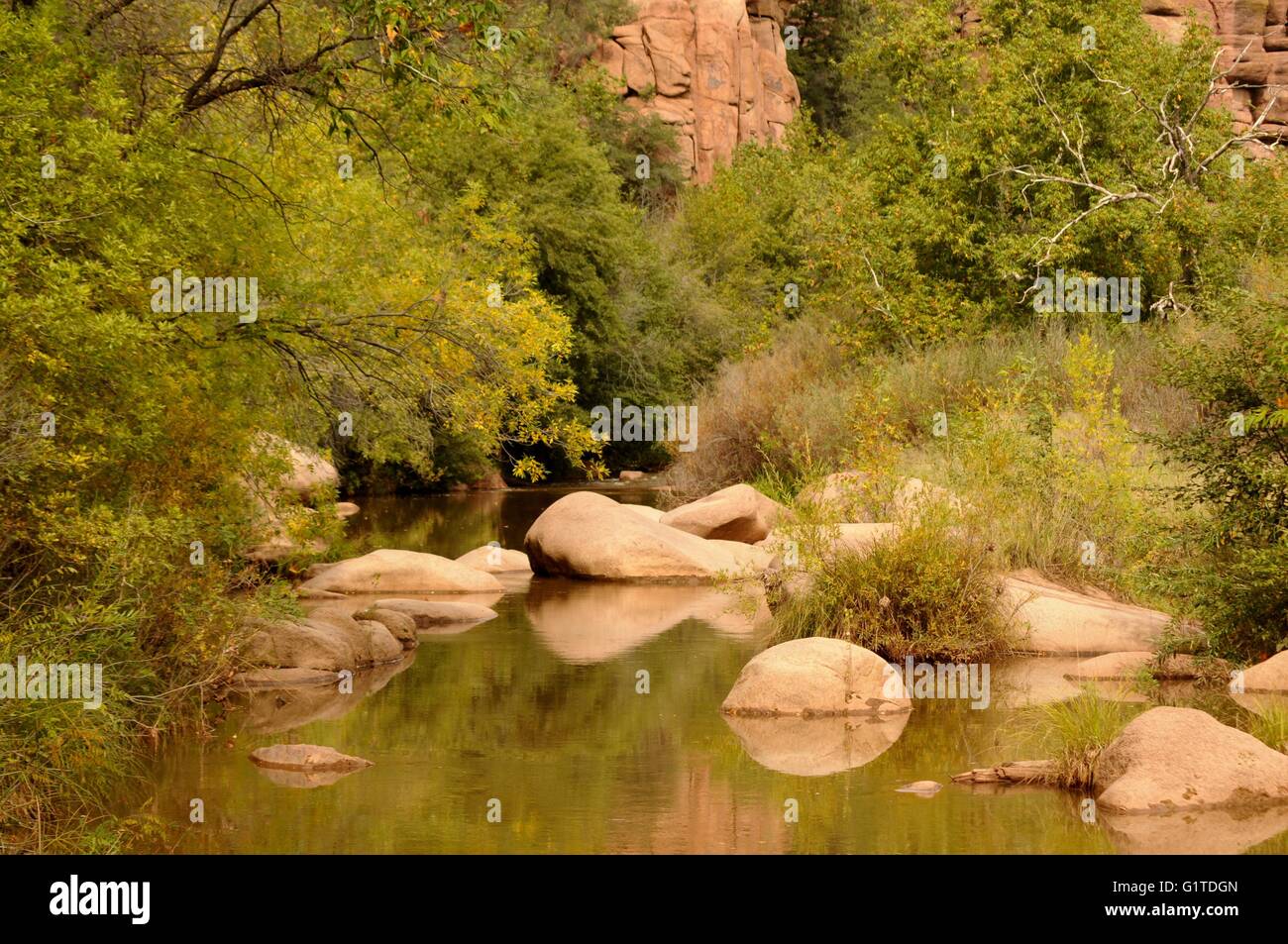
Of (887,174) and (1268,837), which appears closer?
(1268,837)

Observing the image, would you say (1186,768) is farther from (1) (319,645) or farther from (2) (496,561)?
(2) (496,561)

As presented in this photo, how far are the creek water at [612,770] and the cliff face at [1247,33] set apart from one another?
4122 cm

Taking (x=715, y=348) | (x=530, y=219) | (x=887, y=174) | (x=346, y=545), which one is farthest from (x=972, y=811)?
(x=715, y=348)

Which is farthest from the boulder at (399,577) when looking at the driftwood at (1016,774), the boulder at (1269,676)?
the driftwood at (1016,774)

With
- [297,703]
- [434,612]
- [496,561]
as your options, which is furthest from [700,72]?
[297,703]

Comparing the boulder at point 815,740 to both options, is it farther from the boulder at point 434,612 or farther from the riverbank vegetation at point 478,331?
the boulder at point 434,612

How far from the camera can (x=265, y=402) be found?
1396cm

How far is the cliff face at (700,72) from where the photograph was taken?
53.3 metres

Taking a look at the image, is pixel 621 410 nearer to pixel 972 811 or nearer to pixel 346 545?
pixel 346 545

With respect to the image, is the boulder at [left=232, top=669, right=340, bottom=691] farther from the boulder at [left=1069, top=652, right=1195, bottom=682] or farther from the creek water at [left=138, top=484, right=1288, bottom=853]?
the boulder at [left=1069, top=652, right=1195, bottom=682]

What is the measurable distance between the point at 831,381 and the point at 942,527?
13.7 meters

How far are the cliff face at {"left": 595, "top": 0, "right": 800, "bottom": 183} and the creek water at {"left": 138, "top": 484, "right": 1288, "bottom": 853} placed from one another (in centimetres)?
3983

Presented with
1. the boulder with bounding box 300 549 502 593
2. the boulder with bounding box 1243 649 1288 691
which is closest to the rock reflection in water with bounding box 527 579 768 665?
the boulder with bounding box 300 549 502 593

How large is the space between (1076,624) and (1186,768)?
18.8ft
